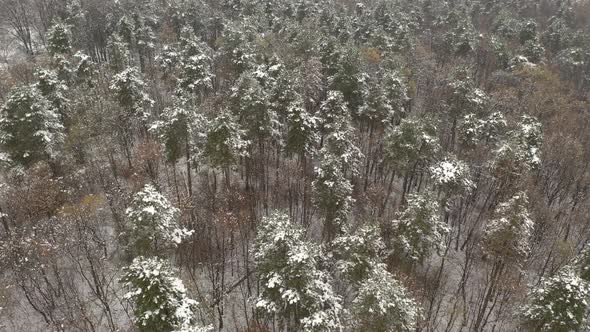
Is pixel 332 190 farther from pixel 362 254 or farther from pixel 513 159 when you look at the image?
pixel 513 159

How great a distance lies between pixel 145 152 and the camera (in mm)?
37219

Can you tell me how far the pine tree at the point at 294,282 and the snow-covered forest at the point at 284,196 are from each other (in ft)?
0.39

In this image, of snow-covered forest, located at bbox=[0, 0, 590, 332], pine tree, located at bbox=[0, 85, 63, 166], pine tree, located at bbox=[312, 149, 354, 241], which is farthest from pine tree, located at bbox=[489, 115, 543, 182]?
pine tree, located at bbox=[0, 85, 63, 166]

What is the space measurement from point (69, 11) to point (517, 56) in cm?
6241

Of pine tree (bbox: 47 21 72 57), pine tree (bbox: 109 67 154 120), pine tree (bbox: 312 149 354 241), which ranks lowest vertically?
pine tree (bbox: 312 149 354 241)

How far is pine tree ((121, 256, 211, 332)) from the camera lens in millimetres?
20031

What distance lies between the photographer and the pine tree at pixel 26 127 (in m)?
32.8

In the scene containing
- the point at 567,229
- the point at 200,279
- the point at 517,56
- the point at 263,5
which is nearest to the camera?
the point at 200,279

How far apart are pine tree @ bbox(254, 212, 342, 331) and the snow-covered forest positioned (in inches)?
4.7

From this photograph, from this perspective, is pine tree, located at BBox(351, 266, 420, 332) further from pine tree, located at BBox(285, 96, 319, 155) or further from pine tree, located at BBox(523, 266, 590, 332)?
pine tree, located at BBox(285, 96, 319, 155)

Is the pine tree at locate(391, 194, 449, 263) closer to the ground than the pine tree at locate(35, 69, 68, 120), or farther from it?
closer to the ground

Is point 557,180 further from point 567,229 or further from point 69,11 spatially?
point 69,11

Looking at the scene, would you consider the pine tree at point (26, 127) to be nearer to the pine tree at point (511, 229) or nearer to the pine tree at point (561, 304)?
the pine tree at point (511, 229)

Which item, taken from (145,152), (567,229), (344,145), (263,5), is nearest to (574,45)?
(567,229)
